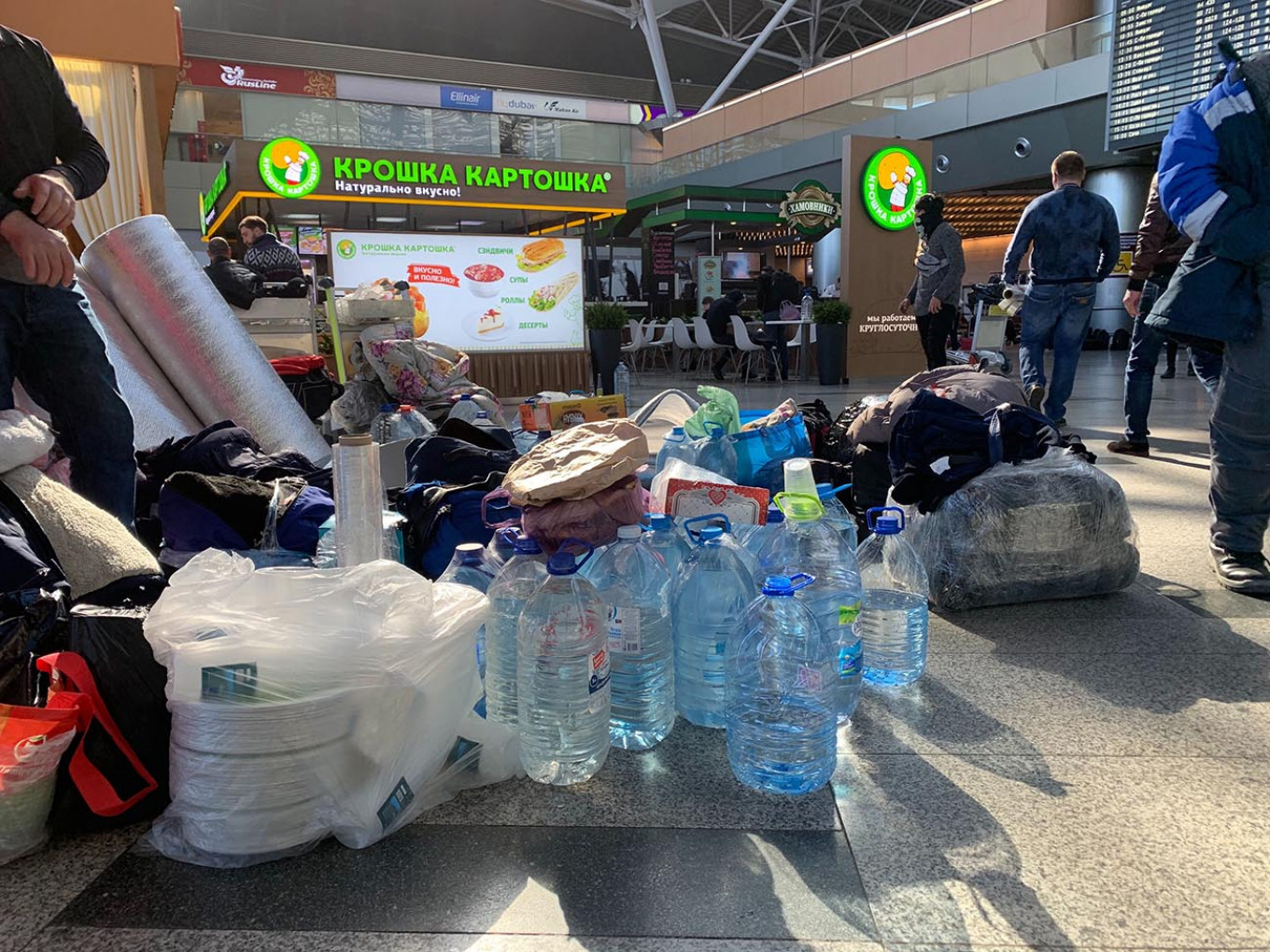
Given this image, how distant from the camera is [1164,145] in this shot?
3520mm

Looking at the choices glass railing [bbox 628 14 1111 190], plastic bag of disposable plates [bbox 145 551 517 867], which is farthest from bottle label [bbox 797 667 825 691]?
glass railing [bbox 628 14 1111 190]

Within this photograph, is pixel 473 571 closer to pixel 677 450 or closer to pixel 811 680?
pixel 811 680

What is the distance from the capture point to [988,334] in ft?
41.7

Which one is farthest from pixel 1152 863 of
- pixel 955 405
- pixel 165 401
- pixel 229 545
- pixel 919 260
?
pixel 919 260

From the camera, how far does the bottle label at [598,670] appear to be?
6.66 ft

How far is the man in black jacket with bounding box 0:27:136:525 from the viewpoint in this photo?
2.60 meters

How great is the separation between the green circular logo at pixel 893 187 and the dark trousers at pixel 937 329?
459 centimetres

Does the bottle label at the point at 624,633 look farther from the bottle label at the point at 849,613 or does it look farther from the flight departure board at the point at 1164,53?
the flight departure board at the point at 1164,53

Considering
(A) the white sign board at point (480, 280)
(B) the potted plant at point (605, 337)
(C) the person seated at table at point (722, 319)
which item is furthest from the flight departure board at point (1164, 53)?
(A) the white sign board at point (480, 280)

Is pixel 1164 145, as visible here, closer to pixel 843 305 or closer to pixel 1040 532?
pixel 1040 532

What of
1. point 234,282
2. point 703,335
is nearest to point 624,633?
point 234,282

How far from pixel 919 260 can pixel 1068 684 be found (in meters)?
6.97

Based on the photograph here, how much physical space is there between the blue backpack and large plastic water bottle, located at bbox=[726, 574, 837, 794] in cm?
125

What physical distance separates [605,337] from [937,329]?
14.2ft
